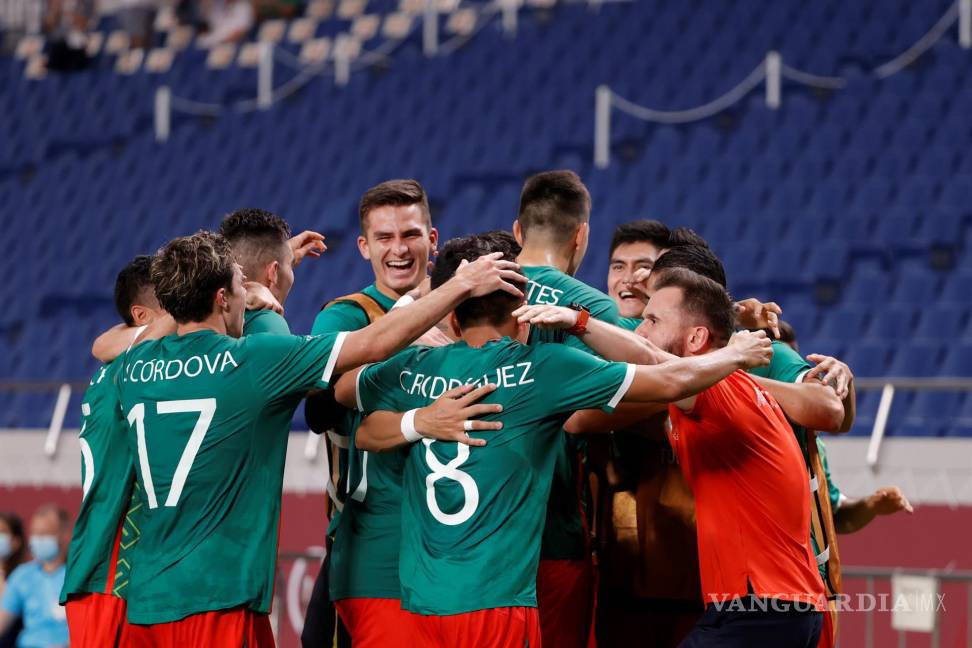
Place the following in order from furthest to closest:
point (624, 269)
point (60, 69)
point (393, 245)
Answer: point (60, 69) → point (624, 269) → point (393, 245)

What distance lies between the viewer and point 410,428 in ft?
15.1

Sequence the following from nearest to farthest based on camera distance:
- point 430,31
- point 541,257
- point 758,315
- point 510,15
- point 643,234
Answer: point 758,315 → point 541,257 → point 643,234 → point 510,15 → point 430,31

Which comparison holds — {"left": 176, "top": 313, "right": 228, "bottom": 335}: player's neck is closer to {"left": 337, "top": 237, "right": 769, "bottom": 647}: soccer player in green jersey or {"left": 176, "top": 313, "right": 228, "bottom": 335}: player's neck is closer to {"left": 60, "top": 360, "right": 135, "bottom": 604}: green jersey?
{"left": 60, "top": 360, "right": 135, "bottom": 604}: green jersey

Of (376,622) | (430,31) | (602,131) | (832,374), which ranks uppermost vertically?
(430,31)

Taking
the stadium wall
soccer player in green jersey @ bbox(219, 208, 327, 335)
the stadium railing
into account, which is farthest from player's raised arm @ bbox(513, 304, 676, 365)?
the stadium railing

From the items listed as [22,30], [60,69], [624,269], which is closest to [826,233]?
[624,269]

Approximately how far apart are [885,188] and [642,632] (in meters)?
9.48

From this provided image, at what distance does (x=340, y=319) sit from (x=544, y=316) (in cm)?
130

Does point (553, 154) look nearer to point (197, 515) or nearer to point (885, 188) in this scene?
point (885, 188)

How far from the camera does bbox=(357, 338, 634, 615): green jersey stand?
4.43 metres

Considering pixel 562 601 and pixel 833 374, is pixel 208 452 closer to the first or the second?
pixel 562 601

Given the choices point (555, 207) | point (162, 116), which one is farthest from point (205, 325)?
point (162, 116)

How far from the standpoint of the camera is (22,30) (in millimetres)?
22516

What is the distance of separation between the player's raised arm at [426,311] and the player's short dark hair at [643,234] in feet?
6.66
